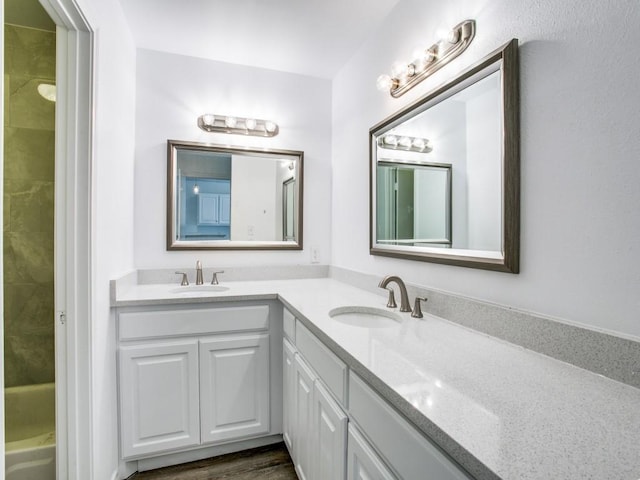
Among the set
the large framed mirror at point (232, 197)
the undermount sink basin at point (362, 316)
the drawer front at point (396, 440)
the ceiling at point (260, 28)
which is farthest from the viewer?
the large framed mirror at point (232, 197)

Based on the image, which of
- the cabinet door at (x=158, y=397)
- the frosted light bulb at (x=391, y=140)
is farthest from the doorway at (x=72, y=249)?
the frosted light bulb at (x=391, y=140)

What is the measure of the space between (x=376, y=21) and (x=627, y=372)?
73.5 inches

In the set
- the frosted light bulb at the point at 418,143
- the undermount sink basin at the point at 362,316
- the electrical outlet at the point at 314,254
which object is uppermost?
the frosted light bulb at the point at 418,143

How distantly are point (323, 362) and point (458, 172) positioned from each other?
88 centimetres

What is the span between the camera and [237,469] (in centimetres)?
172

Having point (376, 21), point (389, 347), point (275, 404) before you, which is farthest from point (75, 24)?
point (275, 404)

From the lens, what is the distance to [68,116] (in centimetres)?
129

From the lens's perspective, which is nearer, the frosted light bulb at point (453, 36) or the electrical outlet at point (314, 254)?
the frosted light bulb at point (453, 36)

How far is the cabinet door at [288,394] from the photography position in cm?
161

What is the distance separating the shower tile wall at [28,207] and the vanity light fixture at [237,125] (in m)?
0.81

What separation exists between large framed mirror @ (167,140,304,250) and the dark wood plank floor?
1213 millimetres

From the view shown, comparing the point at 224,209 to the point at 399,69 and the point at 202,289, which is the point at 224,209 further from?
the point at 399,69

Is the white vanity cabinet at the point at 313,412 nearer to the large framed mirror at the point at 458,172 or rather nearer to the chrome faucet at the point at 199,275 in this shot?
the large framed mirror at the point at 458,172

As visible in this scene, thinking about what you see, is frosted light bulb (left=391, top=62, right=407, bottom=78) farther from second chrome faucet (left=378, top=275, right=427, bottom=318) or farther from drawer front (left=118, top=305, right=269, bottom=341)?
drawer front (left=118, top=305, right=269, bottom=341)
